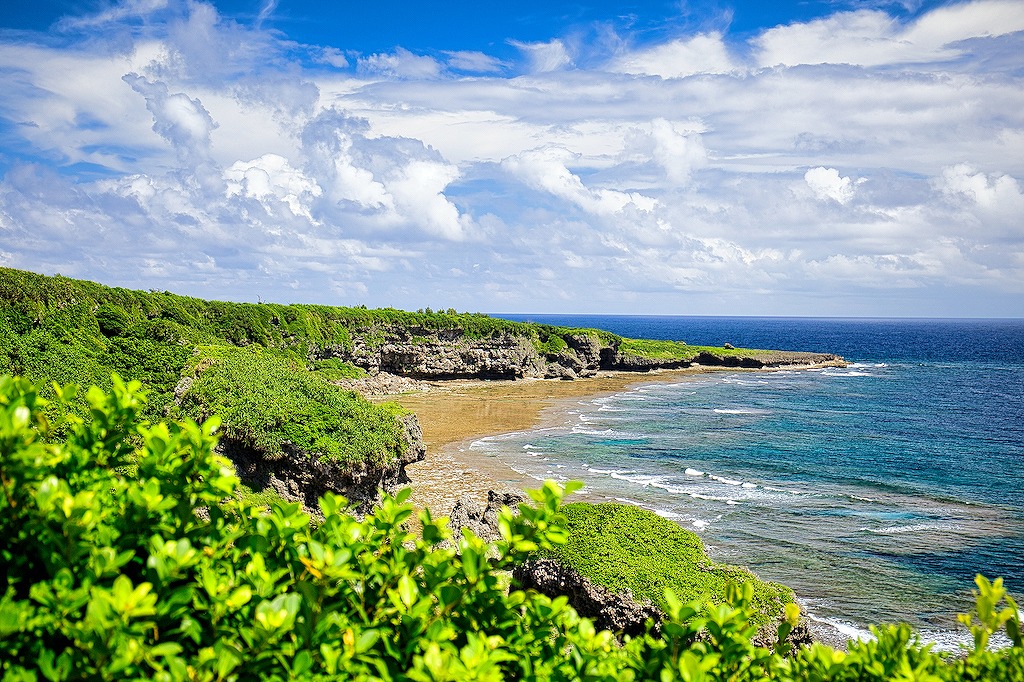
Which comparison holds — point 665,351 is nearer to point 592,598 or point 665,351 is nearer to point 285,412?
point 285,412

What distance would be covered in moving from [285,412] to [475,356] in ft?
162

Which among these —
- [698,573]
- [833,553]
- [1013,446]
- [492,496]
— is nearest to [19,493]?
[698,573]

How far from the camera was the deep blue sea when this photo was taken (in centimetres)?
2022

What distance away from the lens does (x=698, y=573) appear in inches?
543

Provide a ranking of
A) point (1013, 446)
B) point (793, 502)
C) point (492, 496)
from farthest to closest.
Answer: point (1013, 446)
point (793, 502)
point (492, 496)

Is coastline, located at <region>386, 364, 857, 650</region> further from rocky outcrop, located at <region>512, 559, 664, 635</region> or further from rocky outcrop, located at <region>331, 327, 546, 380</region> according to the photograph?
rocky outcrop, located at <region>512, 559, 664, 635</region>

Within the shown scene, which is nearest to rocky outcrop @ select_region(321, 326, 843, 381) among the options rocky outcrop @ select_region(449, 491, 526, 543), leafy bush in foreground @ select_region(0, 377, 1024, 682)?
rocky outcrop @ select_region(449, 491, 526, 543)

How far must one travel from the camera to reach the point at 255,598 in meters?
3.29

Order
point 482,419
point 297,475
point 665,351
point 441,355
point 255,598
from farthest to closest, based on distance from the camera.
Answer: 1. point 665,351
2. point 441,355
3. point 482,419
4. point 297,475
5. point 255,598

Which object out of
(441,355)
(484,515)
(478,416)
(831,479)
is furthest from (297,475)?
(441,355)

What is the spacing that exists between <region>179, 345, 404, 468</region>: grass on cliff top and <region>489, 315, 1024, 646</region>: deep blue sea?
443 inches

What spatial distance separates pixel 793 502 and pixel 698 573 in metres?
16.3

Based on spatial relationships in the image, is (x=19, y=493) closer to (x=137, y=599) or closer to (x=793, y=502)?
(x=137, y=599)

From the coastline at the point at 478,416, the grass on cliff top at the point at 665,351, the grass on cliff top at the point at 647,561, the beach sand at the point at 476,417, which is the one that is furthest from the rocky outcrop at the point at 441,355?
the grass on cliff top at the point at 647,561
